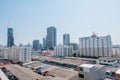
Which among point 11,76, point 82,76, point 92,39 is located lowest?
point 11,76

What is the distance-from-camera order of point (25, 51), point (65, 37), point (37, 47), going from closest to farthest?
point (25, 51) → point (65, 37) → point (37, 47)

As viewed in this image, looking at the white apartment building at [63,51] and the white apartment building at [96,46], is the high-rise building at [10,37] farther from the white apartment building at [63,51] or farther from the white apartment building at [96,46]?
the white apartment building at [96,46]

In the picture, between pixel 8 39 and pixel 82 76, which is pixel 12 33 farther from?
pixel 82 76

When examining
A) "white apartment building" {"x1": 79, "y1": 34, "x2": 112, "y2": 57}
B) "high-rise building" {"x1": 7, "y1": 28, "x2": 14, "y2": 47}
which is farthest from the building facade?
"high-rise building" {"x1": 7, "y1": 28, "x2": 14, "y2": 47}

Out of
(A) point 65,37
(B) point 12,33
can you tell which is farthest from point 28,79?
(A) point 65,37

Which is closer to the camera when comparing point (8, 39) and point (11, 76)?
point (11, 76)

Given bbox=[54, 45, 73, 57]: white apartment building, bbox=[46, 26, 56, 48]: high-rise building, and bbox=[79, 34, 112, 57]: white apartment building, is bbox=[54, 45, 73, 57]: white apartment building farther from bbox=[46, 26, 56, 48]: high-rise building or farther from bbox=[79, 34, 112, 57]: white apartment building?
bbox=[46, 26, 56, 48]: high-rise building

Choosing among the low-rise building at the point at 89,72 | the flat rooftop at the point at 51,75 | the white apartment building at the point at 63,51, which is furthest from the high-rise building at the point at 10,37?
the low-rise building at the point at 89,72

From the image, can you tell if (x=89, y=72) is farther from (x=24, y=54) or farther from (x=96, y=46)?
(x=96, y=46)
